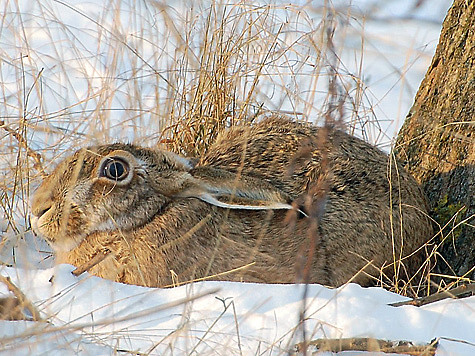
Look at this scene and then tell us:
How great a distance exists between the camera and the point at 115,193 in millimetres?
3953

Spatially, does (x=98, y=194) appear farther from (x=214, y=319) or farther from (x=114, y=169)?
(x=214, y=319)

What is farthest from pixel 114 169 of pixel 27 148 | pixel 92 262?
pixel 27 148

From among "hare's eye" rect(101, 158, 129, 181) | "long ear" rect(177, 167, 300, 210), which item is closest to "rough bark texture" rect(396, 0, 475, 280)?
"long ear" rect(177, 167, 300, 210)

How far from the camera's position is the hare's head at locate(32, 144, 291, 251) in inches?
153

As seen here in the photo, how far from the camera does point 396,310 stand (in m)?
3.08

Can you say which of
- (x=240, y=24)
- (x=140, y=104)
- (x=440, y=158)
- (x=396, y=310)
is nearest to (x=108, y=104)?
(x=140, y=104)

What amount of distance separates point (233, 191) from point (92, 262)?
79 cm

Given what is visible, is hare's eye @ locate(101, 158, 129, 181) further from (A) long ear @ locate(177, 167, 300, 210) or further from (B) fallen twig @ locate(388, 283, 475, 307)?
(B) fallen twig @ locate(388, 283, 475, 307)

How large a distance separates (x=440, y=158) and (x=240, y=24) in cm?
159

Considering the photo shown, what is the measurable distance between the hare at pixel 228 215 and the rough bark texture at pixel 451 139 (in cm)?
26

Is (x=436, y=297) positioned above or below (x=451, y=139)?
→ below

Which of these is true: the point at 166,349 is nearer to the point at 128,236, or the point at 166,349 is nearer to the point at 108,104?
the point at 128,236

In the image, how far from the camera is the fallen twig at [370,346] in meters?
2.73

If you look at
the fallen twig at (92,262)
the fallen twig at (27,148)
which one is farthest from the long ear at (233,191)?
the fallen twig at (27,148)
